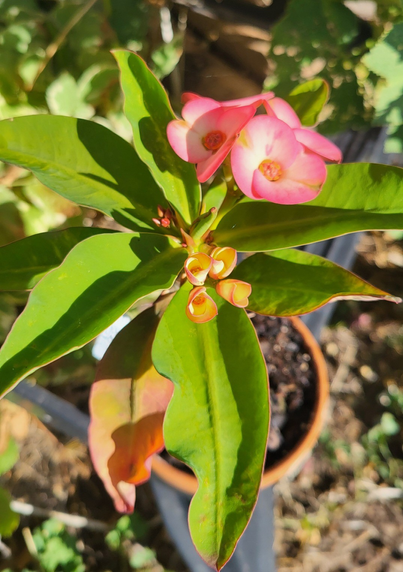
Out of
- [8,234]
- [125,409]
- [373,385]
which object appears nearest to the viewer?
[125,409]

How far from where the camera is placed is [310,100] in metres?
0.87

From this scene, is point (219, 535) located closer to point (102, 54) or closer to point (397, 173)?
point (397, 173)

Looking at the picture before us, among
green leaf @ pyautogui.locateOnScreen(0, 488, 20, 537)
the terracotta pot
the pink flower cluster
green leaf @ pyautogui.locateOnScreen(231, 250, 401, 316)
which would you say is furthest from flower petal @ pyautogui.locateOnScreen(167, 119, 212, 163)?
green leaf @ pyautogui.locateOnScreen(0, 488, 20, 537)

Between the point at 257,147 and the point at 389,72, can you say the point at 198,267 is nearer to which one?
the point at 257,147

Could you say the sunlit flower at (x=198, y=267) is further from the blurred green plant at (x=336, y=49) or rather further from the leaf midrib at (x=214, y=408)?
the blurred green plant at (x=336, y=49)

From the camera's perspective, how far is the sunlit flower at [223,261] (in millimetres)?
654

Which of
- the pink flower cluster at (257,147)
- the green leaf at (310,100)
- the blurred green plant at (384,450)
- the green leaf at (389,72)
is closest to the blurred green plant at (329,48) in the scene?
the green leaf at (389,72)

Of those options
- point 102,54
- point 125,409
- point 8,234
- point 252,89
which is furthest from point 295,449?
point 252,89

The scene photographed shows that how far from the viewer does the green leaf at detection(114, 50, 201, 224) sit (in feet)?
2.43

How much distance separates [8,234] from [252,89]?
1237 mm

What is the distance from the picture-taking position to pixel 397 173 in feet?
2.23

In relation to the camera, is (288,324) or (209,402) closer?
(209,402)

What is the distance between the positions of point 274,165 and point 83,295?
0.33m

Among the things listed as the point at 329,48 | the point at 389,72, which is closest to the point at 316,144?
the point at 389,72
